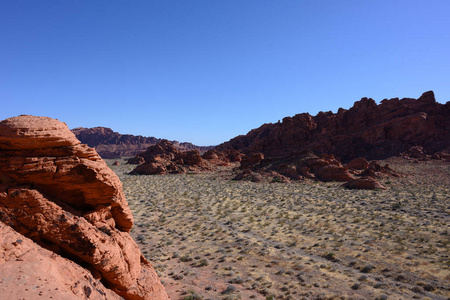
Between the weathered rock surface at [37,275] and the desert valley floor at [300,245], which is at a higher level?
the weathered rock surface at [37,275]

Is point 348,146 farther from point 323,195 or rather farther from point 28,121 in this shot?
point 28,121

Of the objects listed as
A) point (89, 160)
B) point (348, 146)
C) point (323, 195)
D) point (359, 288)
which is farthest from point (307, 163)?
point (89, 160)

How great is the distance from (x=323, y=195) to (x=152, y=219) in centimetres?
1660

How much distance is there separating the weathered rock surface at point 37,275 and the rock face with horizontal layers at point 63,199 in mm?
332

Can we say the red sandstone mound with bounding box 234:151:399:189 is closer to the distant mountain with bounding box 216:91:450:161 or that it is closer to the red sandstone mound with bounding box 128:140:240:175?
the red sandstone mound with bounding box 128:140:240:175

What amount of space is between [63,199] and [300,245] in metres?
10.8

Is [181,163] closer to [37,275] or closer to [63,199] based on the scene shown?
[63,199]

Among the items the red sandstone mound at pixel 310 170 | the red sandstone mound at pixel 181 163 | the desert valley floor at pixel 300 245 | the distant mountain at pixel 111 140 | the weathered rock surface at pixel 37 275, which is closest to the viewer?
the weathered rock surface at pixel 37 275

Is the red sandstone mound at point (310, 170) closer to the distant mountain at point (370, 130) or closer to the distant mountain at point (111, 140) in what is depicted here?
the distant mountain at point (370, 130)

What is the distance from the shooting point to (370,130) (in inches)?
2336

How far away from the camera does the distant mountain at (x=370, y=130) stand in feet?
178

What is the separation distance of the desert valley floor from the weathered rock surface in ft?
13.9

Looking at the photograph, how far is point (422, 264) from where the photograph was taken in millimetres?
10469

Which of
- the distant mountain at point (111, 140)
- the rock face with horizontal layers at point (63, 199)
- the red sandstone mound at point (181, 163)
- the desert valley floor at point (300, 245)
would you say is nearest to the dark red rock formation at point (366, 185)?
the desert valley floor at point (300, 245)
